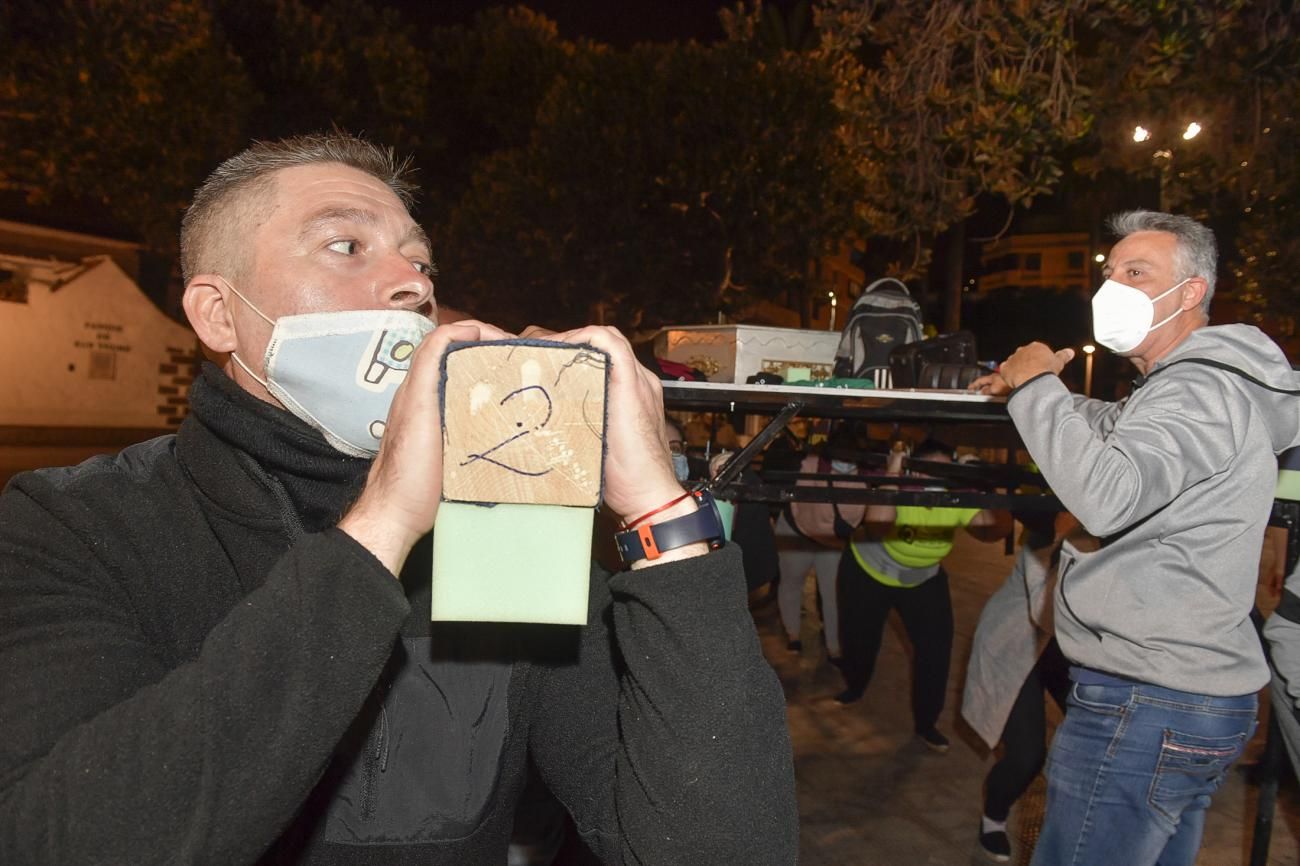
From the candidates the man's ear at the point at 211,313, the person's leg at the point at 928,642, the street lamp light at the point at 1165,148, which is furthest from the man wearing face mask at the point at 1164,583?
the street lamp light at the point at 1165,148

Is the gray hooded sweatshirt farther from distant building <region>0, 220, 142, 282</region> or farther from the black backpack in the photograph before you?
distant building <region>0, 220, 142, 282</region>

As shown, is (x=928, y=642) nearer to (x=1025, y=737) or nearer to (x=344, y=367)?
(x=1025, y=737)

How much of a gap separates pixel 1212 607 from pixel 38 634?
2497mm

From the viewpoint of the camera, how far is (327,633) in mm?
979

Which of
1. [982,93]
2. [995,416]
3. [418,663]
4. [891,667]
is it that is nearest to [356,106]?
[982,93]

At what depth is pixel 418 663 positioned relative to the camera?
1.45 metres

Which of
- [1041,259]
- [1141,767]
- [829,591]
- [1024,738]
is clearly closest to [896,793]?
[1024,738]

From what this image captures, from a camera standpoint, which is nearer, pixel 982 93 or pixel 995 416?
pixel 995 416

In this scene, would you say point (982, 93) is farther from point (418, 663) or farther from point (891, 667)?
point (418, 663)

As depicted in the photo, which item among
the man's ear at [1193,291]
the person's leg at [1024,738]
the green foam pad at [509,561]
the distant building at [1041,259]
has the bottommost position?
the person's leg at [1024,738]

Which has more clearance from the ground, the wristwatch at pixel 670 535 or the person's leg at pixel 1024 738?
the wristwatch at pixel 670 535

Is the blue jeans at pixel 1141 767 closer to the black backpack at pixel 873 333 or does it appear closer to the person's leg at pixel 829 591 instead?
the black backpack at pixel 873 333

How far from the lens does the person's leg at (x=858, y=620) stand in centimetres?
530

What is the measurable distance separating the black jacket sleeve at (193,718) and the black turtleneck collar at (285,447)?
1.22 ft
